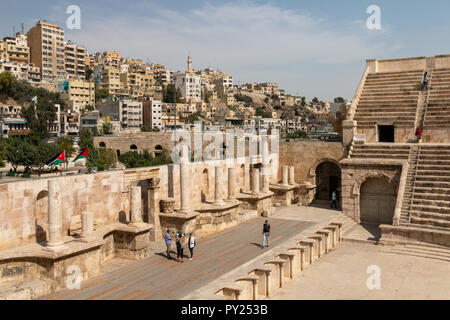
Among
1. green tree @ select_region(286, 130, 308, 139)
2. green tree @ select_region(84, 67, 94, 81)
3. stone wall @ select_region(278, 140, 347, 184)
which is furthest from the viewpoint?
green tree @ select_region(84, 67, 94, 81)

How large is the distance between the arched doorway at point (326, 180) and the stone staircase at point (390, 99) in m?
4.98

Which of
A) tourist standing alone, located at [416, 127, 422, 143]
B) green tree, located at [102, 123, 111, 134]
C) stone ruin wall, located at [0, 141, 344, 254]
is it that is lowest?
stone ruin wall, located at [0, 141, 344, 254]

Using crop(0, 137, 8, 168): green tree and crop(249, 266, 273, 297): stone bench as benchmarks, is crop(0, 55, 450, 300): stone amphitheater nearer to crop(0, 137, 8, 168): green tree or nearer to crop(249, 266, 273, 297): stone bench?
crop(249, 266, 273, 297): stone bench

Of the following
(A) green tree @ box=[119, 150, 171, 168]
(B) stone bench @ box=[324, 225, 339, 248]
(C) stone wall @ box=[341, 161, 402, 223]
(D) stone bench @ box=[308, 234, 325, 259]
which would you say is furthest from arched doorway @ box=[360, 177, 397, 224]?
(A) green tree @ box=[119, 150, 171, 168]

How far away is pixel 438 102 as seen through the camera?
94.0 ft

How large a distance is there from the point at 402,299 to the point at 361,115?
18.5m

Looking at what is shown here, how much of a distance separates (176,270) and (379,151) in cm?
1665

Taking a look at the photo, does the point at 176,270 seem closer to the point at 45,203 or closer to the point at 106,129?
the point at 45,203

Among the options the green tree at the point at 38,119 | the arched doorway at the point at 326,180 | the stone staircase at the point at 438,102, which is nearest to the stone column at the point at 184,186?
the arched doorway at the point at 326,180

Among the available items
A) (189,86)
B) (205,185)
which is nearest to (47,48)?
(189,86)

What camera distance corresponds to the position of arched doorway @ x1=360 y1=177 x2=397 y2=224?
81.8ft

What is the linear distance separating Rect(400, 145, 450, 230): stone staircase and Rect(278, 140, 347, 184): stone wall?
7.35m
